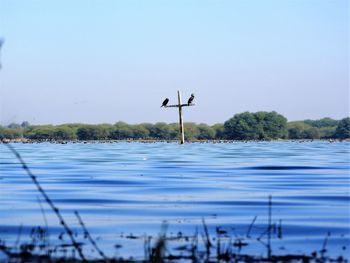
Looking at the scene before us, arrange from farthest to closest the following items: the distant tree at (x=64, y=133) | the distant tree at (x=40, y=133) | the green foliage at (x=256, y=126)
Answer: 1. the green foliage at (x=256, y=126)
2. the distant tree at (x=64, y=133)
3. the distant tree at (x=40, y=133)

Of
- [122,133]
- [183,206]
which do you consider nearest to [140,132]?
[122,133]

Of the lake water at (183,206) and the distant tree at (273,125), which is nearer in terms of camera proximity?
the lake water at (183,206)

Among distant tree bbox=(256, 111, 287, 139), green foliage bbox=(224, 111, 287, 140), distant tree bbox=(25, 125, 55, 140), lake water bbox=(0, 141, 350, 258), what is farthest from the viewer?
distant tree bbox=(256, 111, 287, 139)

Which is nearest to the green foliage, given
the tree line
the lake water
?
the tree line

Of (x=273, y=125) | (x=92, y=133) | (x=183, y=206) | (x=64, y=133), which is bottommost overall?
(x=183, y=206)

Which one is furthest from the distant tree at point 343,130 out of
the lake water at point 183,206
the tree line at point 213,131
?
the lake water at point 183,206

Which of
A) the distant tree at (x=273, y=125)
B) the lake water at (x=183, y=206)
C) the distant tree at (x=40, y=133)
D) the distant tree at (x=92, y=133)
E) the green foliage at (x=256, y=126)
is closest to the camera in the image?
the lake water at (x=183, y=206)

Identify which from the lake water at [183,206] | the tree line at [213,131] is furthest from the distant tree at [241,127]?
the lake water at [183,206]

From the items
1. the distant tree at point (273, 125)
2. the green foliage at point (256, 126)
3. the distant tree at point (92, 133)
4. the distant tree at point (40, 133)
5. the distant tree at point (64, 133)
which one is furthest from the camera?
the distant tree at point (273, 125)

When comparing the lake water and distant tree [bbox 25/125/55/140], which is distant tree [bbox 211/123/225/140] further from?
the lake water

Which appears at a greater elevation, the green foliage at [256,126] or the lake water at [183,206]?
the green foliage at [256,126]

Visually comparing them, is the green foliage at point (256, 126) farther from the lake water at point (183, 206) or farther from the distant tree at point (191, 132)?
the lake water at point (183, 206)

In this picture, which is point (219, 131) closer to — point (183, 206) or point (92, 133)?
point (92, 133)

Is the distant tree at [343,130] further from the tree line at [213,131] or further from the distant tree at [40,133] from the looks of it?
the distant tree at [40,133]
